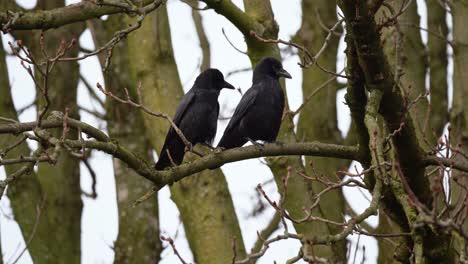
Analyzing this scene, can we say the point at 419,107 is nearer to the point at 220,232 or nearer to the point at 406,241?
the point at 220,232

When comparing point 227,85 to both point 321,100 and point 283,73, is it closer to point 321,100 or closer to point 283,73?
point 283,73

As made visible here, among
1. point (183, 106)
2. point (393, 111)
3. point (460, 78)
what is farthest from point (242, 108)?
point (393, 111)

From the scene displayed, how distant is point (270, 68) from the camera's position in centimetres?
845

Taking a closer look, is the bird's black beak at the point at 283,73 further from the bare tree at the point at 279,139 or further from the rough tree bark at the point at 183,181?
the rough tree bark at the point at 183,181

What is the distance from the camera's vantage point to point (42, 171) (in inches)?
422

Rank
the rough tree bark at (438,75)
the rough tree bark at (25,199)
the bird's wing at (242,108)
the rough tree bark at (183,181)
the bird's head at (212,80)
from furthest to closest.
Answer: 1. the rough tree bark at (438,75)
2. the rough tree bark at (25,199)
3. the bird's head at (212,80)
4. the rough tree bark at (183,181)
5. the bird's wing at (242,108)

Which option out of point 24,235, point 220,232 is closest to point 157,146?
point 220,232

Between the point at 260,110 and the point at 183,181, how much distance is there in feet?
3.53

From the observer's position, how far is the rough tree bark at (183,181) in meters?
8.46

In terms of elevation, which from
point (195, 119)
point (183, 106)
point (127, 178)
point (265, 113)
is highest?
point (127, 178)

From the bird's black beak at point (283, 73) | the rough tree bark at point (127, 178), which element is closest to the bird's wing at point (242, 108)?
the bird's black beak at point (283, 73)

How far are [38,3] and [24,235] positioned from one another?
2915mm

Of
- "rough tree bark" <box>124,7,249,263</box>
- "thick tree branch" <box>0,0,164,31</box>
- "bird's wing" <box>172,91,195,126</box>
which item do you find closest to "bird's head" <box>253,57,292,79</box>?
"bird's wing" <box>172,91,195,126</box>

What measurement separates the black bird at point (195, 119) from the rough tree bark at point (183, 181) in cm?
29
